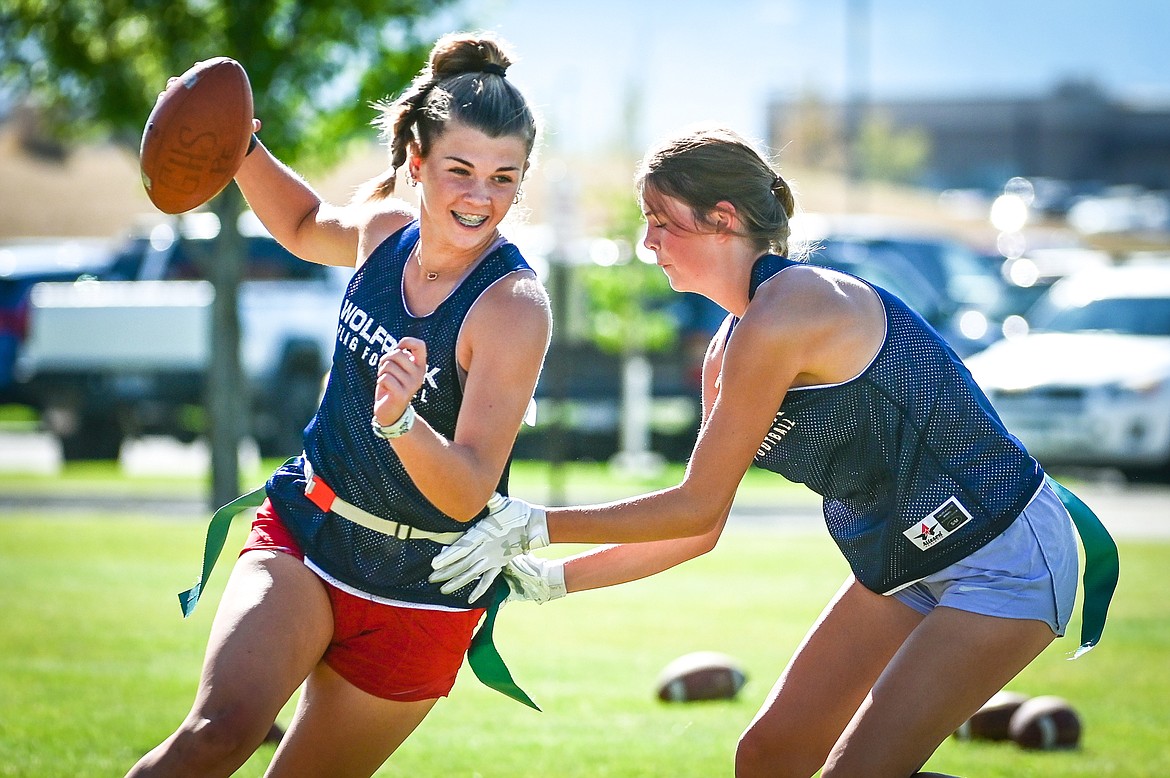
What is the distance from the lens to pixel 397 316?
3.62 m

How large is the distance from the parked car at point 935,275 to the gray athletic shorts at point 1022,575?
37.5 feet

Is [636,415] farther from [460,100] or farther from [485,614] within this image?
[460,100]

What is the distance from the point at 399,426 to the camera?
10.5 feet

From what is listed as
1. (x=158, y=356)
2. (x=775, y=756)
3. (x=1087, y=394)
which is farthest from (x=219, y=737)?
(x=158, y=356)

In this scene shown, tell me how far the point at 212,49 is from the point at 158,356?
7088 millimetres

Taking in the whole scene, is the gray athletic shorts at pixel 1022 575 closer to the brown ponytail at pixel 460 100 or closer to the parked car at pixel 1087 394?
the brown ponytail at pixel 460 100

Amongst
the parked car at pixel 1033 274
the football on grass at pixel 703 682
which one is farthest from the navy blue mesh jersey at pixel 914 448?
the parked car at pixel 1033 274

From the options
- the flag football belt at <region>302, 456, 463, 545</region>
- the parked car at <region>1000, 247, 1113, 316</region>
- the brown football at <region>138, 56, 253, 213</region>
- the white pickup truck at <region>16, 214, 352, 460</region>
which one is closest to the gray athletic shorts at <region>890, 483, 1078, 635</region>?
the flag football belt at <region>302, 456, 463, 545</region>

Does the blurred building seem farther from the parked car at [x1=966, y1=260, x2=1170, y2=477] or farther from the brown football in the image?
the brown football

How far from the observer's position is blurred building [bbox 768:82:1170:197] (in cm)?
7525

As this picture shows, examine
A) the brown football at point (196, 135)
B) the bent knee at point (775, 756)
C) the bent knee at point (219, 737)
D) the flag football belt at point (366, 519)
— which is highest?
the brown football at point (196, 135)

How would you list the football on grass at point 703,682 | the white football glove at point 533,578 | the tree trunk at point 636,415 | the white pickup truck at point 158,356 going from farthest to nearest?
the white pickup truck at point 158,356
the tree trunk at point 636,415
the football on grass at point 703,682
the white football glove at point 533,578

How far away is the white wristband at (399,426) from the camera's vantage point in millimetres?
3197

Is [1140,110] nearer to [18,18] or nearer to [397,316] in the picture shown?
[18,18]
